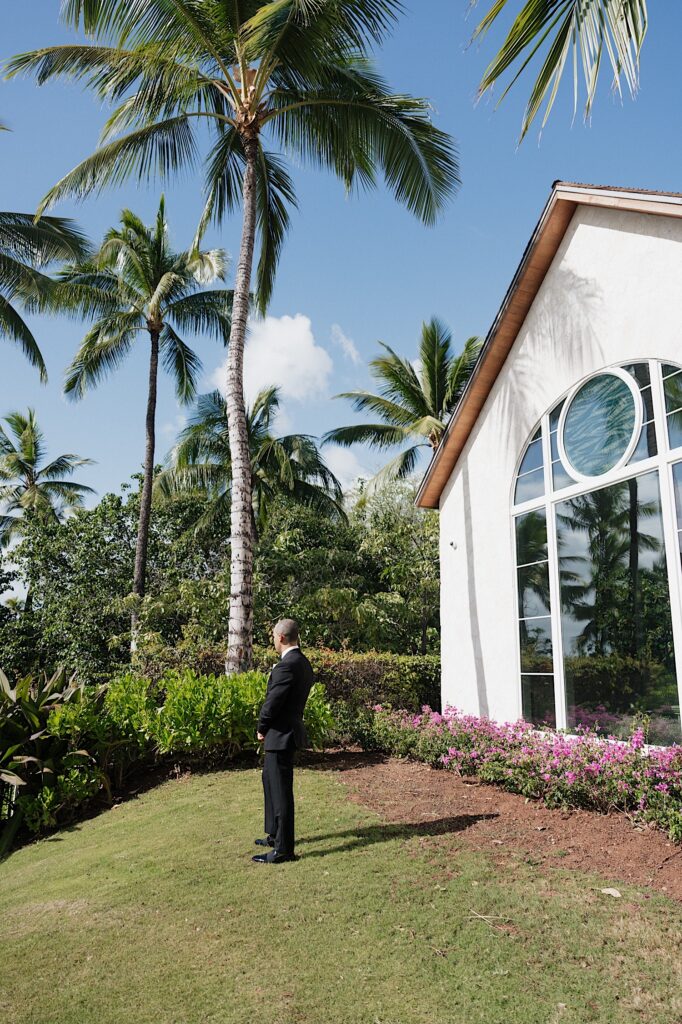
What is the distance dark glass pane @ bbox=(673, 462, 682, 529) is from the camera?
7.21 m

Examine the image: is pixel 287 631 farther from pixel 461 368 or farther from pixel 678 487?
pixel 461 368

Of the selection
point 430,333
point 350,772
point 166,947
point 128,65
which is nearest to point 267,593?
point 430,333

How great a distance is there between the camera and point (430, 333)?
23.2 m

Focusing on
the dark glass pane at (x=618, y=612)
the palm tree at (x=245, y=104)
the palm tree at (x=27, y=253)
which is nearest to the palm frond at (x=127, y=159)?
the palm tree at (x=245, y=104)

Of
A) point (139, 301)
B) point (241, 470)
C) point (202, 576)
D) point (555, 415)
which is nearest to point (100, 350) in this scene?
point (139, 301)

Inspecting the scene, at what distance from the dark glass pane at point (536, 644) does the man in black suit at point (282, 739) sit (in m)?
3.93

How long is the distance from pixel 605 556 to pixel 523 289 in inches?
160

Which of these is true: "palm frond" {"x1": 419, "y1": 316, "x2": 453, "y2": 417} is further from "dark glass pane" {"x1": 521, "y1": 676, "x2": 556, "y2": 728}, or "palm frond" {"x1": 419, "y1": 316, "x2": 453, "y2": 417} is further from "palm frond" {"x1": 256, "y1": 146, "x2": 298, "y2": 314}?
"dark glass pane" {"x1": 521, "y1": 676, "x2": 556, "y2": 728}

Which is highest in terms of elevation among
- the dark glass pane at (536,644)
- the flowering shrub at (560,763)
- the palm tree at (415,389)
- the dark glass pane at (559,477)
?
the palm tree at (415,389)

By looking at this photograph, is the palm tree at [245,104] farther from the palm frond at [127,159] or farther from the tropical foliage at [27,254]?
the tropical foliage at [27,254]

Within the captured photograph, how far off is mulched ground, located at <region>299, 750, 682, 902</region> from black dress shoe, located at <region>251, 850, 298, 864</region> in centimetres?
126

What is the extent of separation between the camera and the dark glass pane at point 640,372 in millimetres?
7926

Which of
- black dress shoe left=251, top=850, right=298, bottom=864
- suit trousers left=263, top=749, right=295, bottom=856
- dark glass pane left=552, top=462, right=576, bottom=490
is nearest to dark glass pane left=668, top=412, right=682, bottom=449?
dark glass pane left=552, top=462, right=576, bottom=490

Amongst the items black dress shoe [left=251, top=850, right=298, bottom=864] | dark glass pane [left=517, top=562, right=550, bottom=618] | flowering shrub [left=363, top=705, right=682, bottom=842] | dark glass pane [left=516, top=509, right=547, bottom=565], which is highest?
dark glass pane [left=516, top=509, right=547, bottom=565]
